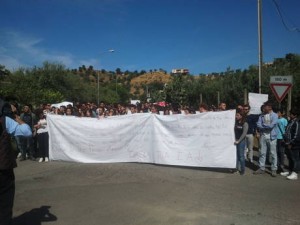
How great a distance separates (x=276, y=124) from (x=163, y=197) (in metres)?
3.95

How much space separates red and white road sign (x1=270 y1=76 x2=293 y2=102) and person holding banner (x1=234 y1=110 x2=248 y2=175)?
2.96 m

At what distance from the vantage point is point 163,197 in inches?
308

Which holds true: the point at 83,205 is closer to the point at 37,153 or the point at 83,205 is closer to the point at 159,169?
the point at 159,169

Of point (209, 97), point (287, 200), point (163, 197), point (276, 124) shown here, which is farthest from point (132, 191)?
point (209, 97)

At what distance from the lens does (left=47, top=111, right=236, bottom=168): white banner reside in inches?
424

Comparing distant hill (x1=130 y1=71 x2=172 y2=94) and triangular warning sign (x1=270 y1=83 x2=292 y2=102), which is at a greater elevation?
distant hill (x1=130 y1=71 x2=172 y2=94)

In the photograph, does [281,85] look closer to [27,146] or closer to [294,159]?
[294,159]

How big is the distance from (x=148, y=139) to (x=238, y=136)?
106 inches

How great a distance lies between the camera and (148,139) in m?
11.9

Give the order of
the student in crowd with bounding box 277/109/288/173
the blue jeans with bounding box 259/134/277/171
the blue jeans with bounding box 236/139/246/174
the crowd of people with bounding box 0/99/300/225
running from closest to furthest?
the crowd of people with bounding box 0/99/300/225
the blue jeans with bounding box 259/134/277/171
the blue jeans with bounding box 236/139/246/174
the student in crowd with bounding box 277/109/288/173

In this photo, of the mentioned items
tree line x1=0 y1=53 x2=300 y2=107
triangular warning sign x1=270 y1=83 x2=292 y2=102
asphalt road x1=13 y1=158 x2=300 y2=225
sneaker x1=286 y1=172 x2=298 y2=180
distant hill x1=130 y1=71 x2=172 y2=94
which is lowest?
asphalt road x1=13 y1=158 x2=300 y2=225

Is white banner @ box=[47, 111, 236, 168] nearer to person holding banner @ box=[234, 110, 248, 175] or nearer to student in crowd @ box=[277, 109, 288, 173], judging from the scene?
person holding banner @ box=[234, 110, 248, 175]

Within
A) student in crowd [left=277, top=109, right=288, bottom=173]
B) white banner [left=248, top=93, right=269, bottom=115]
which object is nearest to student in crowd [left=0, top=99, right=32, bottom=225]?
student in crowd [left=277, top=109, right=288, bottom=173]

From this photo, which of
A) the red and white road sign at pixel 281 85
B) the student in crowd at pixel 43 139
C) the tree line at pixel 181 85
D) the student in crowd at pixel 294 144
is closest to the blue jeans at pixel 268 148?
the student in crowd at pixel 294 144
